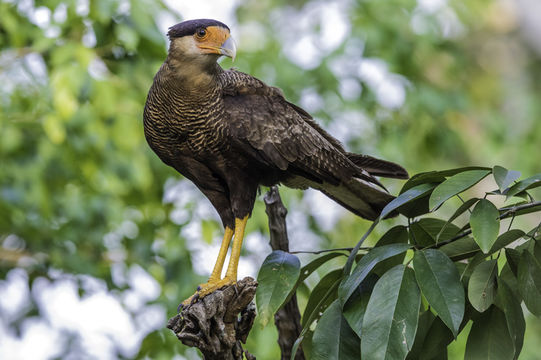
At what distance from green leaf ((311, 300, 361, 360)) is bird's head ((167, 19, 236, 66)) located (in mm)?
1041

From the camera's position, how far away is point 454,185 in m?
1.95

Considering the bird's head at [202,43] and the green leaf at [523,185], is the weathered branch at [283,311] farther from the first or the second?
the green leaf at [523,185]

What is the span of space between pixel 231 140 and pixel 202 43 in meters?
0.38

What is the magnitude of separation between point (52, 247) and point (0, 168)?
702 millimetres

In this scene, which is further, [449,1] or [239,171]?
[449,1]

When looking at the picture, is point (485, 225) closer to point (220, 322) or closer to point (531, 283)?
point (531, 283)

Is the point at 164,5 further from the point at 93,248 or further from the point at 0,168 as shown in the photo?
the point at 93,248

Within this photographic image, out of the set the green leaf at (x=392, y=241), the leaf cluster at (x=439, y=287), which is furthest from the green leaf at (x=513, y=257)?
the green leaf at (x=392, y=241)

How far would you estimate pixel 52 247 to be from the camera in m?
5.10

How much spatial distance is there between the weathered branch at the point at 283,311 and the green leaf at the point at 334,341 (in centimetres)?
57

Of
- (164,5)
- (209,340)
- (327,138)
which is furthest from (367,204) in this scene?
(164,5)

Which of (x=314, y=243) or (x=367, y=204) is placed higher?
(x=314, y=243)

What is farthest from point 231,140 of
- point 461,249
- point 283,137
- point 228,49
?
point 461,249

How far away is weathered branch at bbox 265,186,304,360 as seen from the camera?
9.11ft
